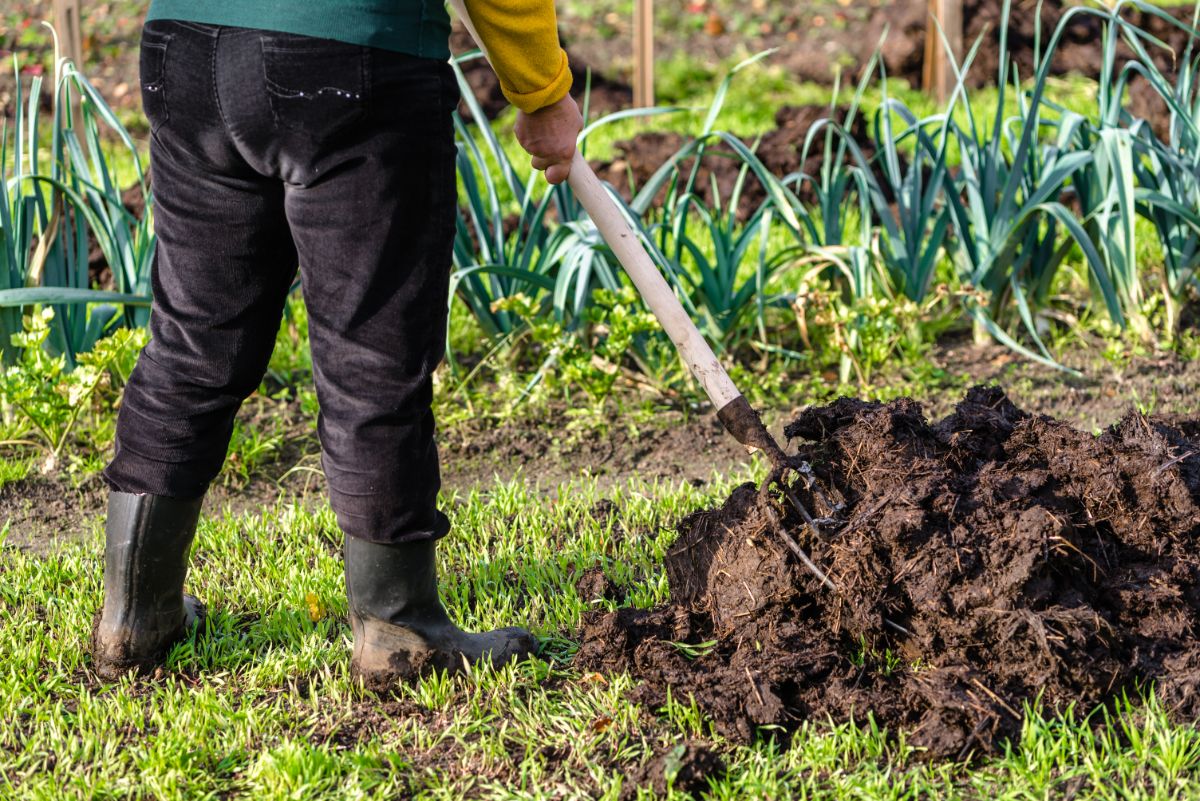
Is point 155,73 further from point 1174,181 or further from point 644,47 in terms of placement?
point 644,47

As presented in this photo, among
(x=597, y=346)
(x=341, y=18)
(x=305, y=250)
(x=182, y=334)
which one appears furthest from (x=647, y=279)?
(x=597, y=346)

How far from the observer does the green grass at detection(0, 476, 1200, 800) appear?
2020 millimetres

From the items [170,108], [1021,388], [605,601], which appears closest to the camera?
[170,108]

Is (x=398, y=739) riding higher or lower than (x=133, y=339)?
lower

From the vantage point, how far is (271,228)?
2123 millimetres

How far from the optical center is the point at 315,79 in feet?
6.14

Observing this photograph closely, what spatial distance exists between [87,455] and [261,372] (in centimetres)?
138

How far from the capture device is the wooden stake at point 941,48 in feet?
21.2

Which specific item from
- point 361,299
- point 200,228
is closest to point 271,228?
point 200,228

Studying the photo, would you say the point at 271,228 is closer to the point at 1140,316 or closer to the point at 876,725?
the point at 876,725

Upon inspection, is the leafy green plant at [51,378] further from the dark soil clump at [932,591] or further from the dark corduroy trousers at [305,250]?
the dark soil clump at [932,591]

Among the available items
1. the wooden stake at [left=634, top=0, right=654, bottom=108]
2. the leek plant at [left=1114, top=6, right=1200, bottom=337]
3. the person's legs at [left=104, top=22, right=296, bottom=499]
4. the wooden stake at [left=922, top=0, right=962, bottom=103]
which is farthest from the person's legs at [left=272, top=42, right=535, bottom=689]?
the wooden stake at [left=922, top=0, right=962, bottom=103]

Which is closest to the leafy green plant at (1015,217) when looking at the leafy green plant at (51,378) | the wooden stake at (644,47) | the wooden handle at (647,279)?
the wooden handle at (647,279)

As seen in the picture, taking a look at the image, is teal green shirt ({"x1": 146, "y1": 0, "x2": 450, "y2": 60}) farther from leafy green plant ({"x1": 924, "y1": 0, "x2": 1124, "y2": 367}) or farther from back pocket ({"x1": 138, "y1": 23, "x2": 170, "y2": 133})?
leafy green plant ({"x1": 924, "y1": 0, "x2": 1124, "y2": 367})
